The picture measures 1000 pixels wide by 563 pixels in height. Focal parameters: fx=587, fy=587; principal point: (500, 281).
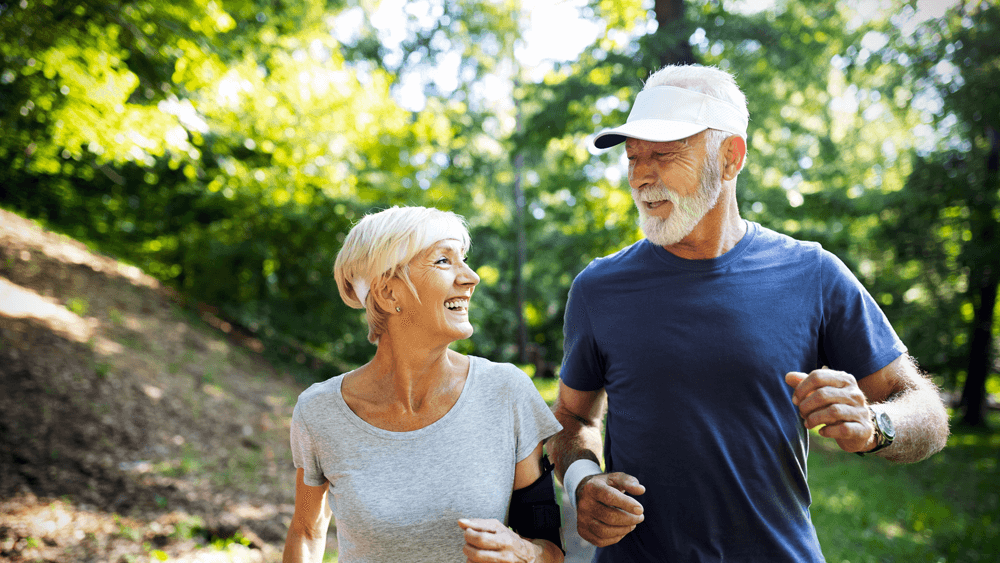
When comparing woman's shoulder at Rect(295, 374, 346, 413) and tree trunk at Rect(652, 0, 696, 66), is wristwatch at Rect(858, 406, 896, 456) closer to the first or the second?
woman's shoulder at Rect(295, 374, 346, 413)

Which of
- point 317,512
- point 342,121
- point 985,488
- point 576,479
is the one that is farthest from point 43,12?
point 985,488

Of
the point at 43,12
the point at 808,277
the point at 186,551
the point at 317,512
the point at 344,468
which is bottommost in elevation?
the point at 186,551

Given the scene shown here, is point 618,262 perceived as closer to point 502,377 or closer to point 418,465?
point 502,377

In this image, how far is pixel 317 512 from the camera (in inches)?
79.2

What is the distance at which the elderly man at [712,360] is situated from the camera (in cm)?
181

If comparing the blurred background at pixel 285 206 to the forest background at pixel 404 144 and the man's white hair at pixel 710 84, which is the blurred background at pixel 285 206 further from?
the man's white hair at pixel 710 84

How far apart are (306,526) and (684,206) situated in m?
1.68

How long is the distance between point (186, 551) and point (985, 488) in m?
11.9

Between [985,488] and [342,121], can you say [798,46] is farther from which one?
[985,488]

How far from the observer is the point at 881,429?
160 cm

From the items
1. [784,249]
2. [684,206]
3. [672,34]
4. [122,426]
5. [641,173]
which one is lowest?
[122,426]

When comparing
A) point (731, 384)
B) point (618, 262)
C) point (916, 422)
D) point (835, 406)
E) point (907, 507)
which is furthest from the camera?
point (907, 507)

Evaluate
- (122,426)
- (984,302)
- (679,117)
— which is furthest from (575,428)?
(984,302)

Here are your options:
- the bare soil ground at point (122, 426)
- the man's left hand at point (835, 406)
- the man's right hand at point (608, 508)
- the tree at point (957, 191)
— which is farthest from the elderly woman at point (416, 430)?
the tree at point (957, 191)
